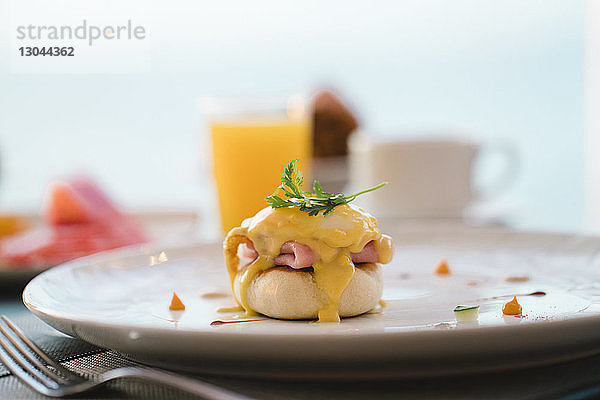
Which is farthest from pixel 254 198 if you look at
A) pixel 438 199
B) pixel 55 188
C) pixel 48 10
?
pixel 48 10

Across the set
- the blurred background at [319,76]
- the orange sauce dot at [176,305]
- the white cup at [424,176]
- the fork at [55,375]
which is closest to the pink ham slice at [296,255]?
the orange sauce dot at [176,305]

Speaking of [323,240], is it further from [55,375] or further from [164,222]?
[164,222]

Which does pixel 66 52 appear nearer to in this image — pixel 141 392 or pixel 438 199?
pixel 438 199

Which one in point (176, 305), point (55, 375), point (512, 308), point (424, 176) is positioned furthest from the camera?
point (424, 176)

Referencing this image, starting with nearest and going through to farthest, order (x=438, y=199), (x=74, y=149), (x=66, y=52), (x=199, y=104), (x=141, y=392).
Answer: (x=141, y=392)
(x=66, y=52)
(x=438, y=199)
(x=199, y=104)
(x=74, y=149)

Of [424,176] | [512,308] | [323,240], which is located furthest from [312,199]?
[424,176]

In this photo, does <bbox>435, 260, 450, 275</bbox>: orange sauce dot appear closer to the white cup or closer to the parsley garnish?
the parsley garnish
